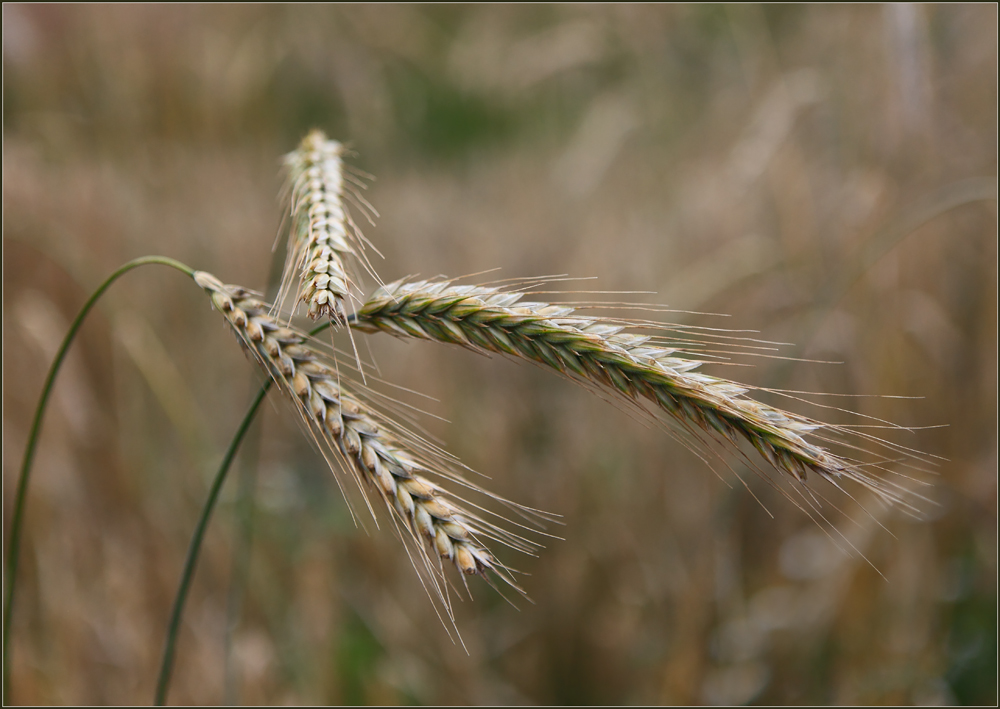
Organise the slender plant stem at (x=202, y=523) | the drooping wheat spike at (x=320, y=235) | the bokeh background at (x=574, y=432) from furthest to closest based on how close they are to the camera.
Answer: the bokeh background at (x=574, y=432) → the slender plant stem at (x=202, y=523) → the drooping wheat spike at (x=320, y=235)

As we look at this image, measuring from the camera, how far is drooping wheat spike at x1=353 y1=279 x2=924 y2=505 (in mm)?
811

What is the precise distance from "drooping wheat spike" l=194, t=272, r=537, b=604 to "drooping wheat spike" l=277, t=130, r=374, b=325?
0.06 meters

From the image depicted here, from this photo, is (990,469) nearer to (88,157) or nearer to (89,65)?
(88,157)

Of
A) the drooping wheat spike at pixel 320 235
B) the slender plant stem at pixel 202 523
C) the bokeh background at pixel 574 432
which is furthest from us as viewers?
the bokeh background at pixel 574 432

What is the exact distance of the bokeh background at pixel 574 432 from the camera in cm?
220

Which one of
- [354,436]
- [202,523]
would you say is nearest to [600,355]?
[354,436]

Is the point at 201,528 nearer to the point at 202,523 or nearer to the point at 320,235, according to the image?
the point at 202,523

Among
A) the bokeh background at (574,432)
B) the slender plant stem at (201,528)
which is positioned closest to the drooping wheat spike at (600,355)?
the slender plant stem at (201,528)

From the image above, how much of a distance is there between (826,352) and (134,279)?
12.5 ft

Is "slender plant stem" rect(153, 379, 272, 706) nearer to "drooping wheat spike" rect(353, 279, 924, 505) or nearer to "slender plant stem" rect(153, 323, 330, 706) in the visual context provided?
"slender plant stem" rect(153, 323, 330, 706)

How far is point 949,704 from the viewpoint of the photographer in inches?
82.5

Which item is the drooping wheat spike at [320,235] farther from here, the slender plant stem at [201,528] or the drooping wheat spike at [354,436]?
the slender plant stem at [201,528]

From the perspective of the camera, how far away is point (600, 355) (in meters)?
0.86

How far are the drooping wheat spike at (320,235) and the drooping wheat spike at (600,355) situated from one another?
0.32ft
